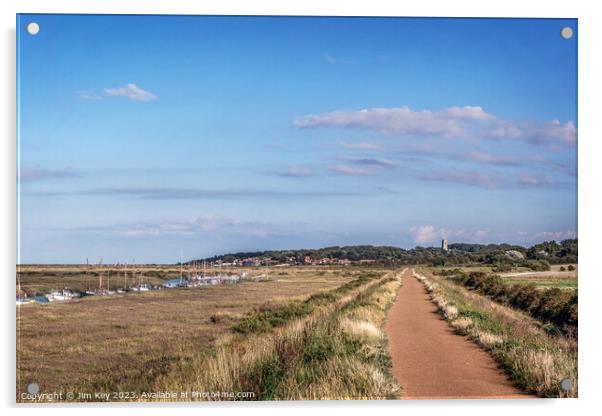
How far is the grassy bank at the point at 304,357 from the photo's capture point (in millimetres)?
5938

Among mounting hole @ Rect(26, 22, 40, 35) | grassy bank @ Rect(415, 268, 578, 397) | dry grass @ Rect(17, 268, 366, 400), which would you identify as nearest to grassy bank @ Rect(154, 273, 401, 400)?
dry grass @ Rect(17, 268, 366, 400)

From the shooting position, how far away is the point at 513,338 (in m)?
7.15

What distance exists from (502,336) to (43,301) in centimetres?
526

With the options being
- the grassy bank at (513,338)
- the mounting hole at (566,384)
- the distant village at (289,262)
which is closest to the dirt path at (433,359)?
the grassy bank at (513,338)

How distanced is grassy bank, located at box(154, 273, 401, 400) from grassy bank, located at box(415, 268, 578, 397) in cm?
77

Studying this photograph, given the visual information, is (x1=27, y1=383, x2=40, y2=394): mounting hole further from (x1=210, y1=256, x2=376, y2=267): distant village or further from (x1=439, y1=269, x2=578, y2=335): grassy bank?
(x1=439, y1=269, x2=578, y2=335): grassy bank

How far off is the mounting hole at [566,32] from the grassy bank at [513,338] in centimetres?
316

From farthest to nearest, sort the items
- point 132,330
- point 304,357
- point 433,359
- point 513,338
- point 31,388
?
1. point 132,330
2. point 513,338
3. point 433,359
4. point 304,357
5. point 31,388

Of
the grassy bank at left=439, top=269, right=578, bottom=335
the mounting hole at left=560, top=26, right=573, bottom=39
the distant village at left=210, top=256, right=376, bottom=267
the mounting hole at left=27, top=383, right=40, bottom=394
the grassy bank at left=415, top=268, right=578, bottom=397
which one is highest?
the mounting hole at left=560, top=26, right=573, bottom=39

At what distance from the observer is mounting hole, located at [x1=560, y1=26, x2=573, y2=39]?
20.6 ft

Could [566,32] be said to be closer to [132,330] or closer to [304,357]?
[304,357]

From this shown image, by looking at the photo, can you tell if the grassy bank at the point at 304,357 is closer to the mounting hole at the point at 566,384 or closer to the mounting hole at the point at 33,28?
the mounting hole at the point at 566,384

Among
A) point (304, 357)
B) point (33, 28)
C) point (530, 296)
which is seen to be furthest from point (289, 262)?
point (33, 28)

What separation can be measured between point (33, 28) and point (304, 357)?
4322 mm
